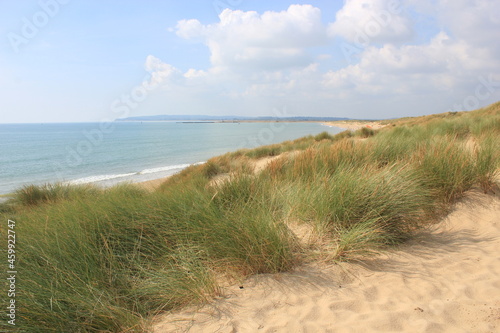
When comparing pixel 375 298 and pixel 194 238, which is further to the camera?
pixel 194 238

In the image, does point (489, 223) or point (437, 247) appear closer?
point (437, 247)

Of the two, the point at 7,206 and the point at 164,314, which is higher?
the point at 164,314

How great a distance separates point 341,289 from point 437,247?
60.1 inches

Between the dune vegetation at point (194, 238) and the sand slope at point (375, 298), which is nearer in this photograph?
the sand slope at point (375, 298)

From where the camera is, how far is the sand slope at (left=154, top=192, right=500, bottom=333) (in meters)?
2.17

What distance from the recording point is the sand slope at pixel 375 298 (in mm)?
2174

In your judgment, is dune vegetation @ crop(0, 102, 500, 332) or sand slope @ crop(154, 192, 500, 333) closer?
sand slope @ crop(154, 192, 500, 333)

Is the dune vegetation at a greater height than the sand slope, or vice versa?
the dune vegetation

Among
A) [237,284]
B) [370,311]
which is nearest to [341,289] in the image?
[370,311]

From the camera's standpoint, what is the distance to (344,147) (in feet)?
20.4

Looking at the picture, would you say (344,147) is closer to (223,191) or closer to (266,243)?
(223,191)

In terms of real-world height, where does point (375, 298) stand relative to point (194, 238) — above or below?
below

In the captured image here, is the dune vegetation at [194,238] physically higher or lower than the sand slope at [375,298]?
higher

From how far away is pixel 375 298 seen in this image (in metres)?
2.49
